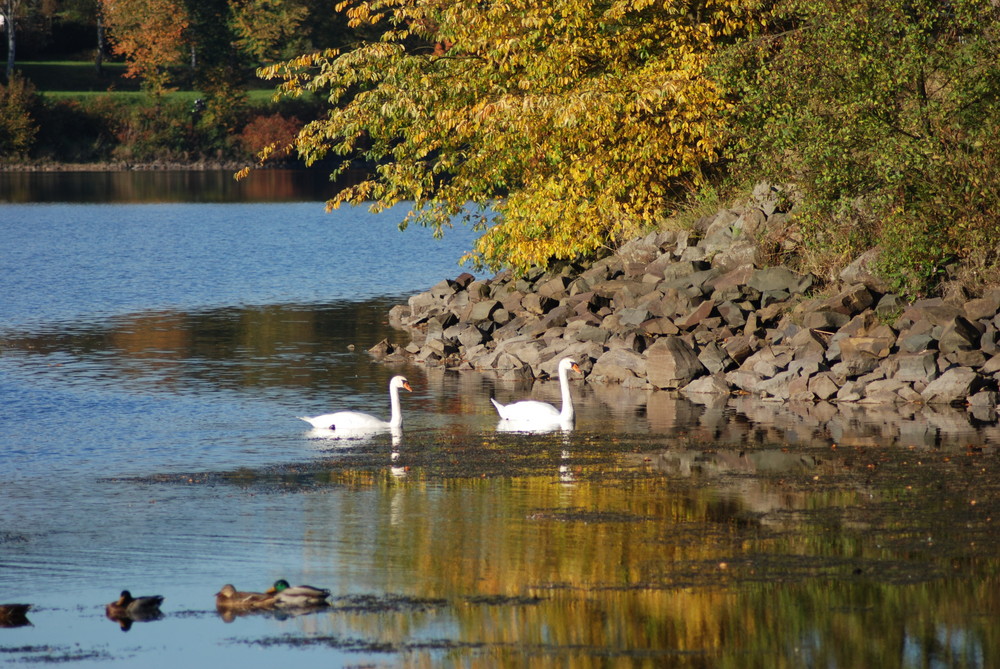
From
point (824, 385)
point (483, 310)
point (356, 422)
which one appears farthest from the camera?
point (483, 310)

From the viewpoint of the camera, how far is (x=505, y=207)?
3070cm

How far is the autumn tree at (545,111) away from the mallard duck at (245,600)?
1625 centimetres

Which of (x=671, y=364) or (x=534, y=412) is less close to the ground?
(x=671, y=364)

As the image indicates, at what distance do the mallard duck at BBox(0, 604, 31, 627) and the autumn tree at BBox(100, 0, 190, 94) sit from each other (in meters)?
102

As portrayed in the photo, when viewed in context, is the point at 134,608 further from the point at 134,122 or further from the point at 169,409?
the point at 134,122

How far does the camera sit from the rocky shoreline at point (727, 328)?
22531mm

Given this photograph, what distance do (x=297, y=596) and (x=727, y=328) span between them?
577 inches

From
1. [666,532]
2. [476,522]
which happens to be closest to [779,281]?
[666,532]

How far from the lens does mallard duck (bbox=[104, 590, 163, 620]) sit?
11.9 m

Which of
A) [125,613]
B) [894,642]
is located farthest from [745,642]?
[125,613]

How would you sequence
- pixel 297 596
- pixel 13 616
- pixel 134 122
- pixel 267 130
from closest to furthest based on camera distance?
pixel 13 616, pixel 297 596, pixel 134 122, pixel 267 130

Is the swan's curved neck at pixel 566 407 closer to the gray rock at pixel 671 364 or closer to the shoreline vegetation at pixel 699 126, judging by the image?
the gray rock at pixel 671 364

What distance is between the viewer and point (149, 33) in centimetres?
10988

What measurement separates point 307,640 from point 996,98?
16.4 m
